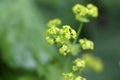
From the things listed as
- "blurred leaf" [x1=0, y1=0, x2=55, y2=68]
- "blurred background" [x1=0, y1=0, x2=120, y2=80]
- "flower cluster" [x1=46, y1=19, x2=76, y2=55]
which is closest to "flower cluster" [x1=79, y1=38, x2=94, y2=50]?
"flower cluster" [x1=46, y1=19, x2=76, y2=55]

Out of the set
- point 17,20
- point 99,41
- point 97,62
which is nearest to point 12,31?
point 17,20

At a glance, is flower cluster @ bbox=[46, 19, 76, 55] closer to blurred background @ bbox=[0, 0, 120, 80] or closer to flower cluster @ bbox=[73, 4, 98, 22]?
flower cluster @ bbox=[73, 4, 98, 22]

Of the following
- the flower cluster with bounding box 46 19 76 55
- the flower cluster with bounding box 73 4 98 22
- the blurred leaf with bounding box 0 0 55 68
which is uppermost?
A: the blurred leaf with bounding box 0 0 55 68

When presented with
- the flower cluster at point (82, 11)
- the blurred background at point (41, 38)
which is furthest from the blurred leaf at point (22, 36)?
the flower cluster at point (82, 11)

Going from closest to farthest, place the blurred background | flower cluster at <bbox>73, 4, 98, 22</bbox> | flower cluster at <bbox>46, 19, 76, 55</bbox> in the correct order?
flower cluster at <bbox>46, 19, 76, 55</bbox> < flower cluster at <bbox>73, 4, 98, 22</bbox> < the blurred background

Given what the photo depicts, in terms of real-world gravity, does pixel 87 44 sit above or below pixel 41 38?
below

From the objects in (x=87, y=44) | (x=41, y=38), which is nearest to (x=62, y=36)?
(x=87, y=44)

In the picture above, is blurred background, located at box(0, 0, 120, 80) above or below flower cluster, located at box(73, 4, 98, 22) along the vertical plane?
above

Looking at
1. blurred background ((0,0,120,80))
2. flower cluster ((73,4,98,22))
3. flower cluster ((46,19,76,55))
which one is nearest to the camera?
flower cluster ((46,19,76,55))

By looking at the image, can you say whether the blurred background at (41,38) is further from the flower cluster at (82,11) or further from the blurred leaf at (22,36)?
the flower cluster at (82,11)

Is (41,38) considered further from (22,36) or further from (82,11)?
(82,11)
